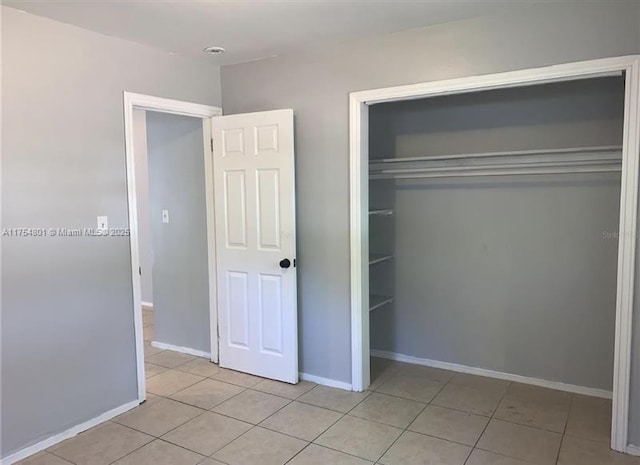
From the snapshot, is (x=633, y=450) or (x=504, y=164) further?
(x=504, y=164)

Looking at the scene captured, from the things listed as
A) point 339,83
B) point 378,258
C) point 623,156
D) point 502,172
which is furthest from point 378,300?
point 623,156

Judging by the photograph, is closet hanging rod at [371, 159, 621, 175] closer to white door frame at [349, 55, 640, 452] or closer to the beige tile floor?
white door frame at [349, 55, 640, 452]

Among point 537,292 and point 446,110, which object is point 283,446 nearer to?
point 537,292

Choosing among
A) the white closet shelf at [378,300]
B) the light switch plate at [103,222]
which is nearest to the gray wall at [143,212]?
the light switch plate at [103,222]

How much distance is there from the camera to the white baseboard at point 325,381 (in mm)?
3467

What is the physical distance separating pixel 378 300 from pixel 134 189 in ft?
6.95

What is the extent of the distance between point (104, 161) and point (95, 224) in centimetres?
41

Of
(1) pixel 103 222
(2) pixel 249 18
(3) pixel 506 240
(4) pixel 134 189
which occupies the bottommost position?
(3) pixel 506 240

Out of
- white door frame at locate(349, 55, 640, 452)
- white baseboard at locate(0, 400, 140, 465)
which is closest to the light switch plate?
white baseboard at locate(0, 400, 140, 465)

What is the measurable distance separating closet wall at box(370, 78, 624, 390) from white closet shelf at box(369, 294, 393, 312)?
10 centimetres

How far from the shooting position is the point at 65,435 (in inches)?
111

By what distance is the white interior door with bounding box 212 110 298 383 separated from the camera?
3439 mm

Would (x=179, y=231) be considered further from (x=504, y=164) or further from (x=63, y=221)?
(x=504, y=164)

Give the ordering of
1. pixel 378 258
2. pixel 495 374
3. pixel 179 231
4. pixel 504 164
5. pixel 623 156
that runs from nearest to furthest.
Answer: pixel 623 156 → pixel 504 164 → pixel 495 374 → pixel 378 258 → pixel 179 231
